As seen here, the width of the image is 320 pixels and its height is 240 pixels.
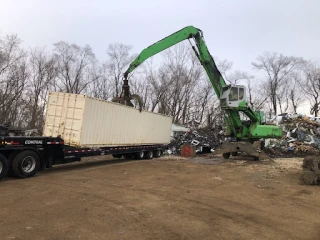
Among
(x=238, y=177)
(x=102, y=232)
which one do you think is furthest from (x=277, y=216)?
(x=238, y=177)

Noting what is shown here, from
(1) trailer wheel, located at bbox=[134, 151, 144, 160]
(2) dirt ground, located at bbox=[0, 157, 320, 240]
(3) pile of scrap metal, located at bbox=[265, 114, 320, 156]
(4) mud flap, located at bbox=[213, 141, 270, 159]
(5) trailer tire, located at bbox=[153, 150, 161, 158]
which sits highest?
(3) pile of scrap metal, located at bbox=[265, 114, 320, 156]

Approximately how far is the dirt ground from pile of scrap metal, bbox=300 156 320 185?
0.46 m

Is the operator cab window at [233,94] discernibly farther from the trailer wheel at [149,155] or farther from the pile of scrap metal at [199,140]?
the pile of scrap metal at [199,140]

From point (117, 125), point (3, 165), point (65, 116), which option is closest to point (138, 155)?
point (117, 125)

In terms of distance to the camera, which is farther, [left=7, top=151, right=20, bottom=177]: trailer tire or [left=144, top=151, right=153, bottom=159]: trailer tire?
[left=144, top=151, right=153, bottom=159]: trailer tire

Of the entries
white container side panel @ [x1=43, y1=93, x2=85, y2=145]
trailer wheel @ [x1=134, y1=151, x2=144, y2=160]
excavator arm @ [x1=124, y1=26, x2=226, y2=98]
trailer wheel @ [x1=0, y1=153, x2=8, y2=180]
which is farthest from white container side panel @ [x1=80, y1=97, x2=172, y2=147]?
trailer wheel @ [x1=0, y1=153, x2=8, y2=180]

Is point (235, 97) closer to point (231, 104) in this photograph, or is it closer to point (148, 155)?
point (231, 104)

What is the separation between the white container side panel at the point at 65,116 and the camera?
42.0ft

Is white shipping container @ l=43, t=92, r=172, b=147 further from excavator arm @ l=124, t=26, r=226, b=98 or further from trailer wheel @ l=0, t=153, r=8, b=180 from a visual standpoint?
trailer wheel @ l=0, t=153, r=8, b=180

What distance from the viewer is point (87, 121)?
1301 centimetres

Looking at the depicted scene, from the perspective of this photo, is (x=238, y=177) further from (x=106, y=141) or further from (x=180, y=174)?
(x=106, y=141)

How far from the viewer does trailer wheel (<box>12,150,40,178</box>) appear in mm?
10148

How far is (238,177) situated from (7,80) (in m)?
29.1

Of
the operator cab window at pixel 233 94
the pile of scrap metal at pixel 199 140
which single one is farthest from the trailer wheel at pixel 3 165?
the pile of scrap metal at pixel 199 140
